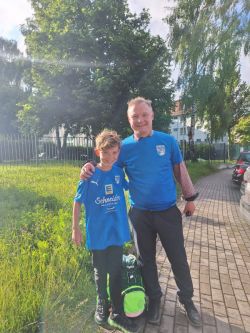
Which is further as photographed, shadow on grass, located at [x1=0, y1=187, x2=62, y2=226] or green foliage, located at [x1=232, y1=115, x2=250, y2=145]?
green foliage, located at [x1=232, y1=115, x2=250, y2=145]

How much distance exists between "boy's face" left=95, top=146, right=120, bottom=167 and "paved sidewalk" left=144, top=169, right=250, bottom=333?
1605mm

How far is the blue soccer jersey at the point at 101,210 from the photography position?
9.64 ft

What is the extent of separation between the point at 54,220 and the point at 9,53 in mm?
43969

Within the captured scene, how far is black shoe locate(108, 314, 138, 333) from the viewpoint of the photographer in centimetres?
295

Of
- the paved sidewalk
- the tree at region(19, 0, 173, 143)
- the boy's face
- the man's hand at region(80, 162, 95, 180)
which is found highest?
the tree at region(19, 0, 173, 143)

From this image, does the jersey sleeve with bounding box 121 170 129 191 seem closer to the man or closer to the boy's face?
the man

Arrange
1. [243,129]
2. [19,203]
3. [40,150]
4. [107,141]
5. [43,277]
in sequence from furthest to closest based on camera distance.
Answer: [243,129] < [40,150] < [19,203] < [43,277] < [107,141]

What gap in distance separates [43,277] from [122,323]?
906 millimetres

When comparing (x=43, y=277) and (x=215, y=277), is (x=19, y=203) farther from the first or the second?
(x=215, y=277)

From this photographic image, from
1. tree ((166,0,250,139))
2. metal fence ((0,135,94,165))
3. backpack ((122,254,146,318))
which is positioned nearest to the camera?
backpack ((122,254,146,318))

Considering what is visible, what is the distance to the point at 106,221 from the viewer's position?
2961mm

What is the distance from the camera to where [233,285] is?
4.08m

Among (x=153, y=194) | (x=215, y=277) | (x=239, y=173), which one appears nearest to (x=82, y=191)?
(x=153, y=194)

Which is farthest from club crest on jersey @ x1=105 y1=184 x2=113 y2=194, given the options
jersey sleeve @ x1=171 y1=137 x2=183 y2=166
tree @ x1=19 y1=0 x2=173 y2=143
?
tree @ x1=19 y1=0 x2=173 y2=143
